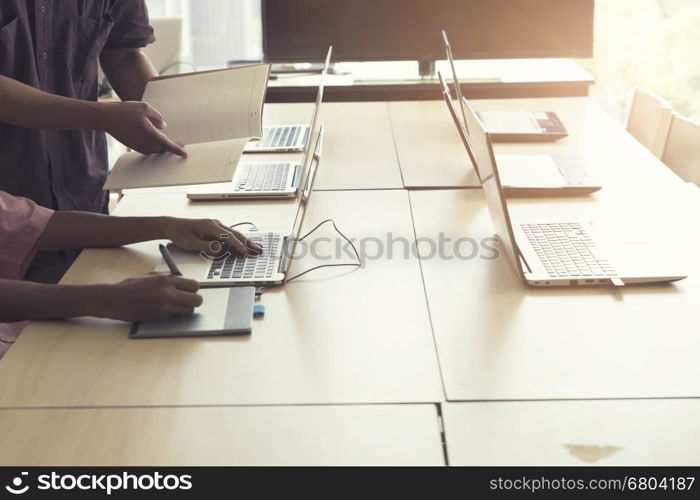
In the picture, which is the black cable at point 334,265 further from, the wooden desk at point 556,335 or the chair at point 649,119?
the chair at point 649,119

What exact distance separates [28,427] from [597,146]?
1.84 meters

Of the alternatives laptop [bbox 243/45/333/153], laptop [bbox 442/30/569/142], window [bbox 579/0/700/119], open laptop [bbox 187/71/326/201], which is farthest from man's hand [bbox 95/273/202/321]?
window [bbox 579/0/700/119]

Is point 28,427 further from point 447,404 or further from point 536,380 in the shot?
point 536,380

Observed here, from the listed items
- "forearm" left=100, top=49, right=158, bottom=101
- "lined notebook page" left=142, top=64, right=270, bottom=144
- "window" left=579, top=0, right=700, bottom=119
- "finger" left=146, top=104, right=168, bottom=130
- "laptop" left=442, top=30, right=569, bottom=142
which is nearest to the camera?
"finger" left=146, top=104, right=168, bottom=130

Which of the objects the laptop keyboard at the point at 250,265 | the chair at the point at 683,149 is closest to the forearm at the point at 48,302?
the laptop keyboard at the point at 250,265

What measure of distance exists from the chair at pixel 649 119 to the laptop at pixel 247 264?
4.53ft

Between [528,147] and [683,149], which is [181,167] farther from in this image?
[683,149]

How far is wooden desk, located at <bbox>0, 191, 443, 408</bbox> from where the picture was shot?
120 centimetres

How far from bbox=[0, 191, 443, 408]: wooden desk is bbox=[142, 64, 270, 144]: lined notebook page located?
0.37 metres

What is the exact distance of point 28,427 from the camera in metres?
1.12

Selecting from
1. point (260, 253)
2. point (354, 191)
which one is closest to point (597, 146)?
point (354, 191)

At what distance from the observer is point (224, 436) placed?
1.10 m

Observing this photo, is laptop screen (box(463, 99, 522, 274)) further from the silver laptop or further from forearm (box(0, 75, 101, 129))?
forearm (box(0, 75, 101, 129))

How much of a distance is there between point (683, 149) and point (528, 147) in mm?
471
